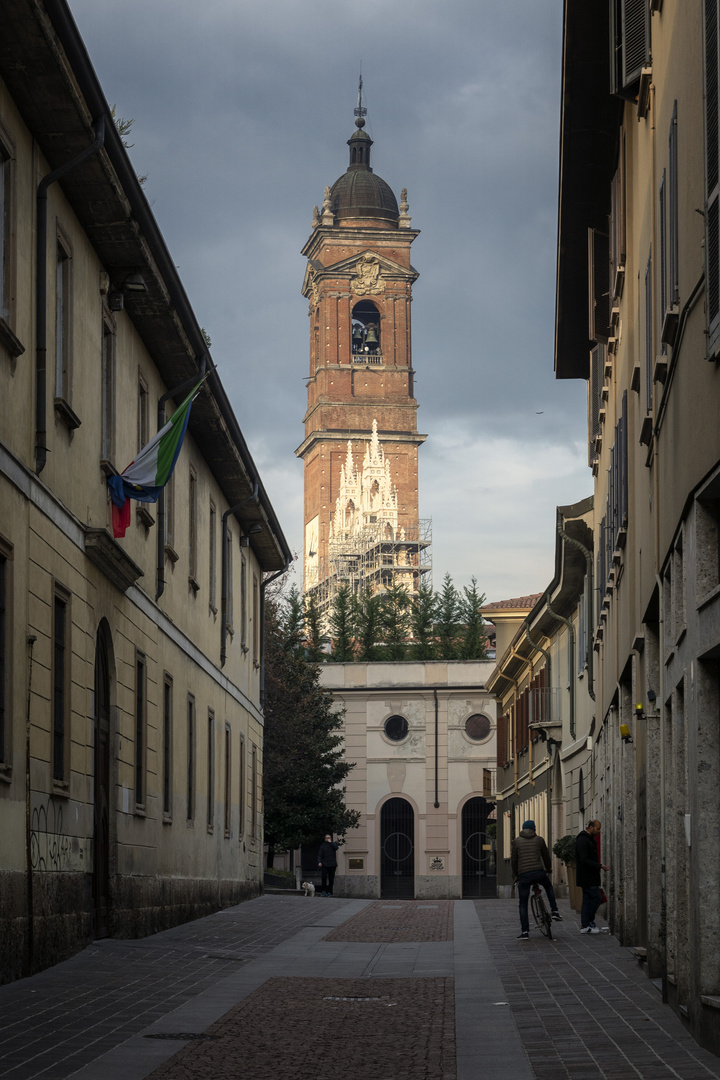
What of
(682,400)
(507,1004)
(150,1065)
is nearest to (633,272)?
(682,400)

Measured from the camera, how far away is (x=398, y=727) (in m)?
63.2

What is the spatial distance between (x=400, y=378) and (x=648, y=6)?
10769 cm

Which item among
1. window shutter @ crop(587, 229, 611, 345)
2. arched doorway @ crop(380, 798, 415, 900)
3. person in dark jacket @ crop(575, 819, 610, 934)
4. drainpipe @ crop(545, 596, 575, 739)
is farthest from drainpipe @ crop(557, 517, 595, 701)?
arched doorway @ crop(380, 798, 415, 900)

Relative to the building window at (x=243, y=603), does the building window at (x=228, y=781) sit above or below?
below

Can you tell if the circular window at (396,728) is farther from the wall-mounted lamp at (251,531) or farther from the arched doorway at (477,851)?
the wall-mounted lamp at (251,531)

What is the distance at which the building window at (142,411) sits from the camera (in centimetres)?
2078

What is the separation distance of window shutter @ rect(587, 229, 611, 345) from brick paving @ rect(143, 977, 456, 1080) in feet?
29.5

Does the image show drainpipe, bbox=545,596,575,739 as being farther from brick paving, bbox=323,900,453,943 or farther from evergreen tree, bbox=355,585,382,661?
evergreen tree, bbox=355,585,382,661

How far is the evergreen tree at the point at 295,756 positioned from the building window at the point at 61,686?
1438 inches

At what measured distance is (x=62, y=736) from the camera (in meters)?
15.8

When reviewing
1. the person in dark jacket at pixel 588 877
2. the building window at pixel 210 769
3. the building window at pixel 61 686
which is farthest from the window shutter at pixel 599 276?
the building window at pixel 210 769

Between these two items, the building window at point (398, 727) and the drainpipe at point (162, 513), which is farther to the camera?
the building window at point (398, 727)

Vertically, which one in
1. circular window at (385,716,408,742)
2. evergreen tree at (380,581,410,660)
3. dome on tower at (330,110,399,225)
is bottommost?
circular window at (385,716,408,742)

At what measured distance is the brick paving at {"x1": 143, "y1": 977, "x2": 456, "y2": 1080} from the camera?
370 inches
